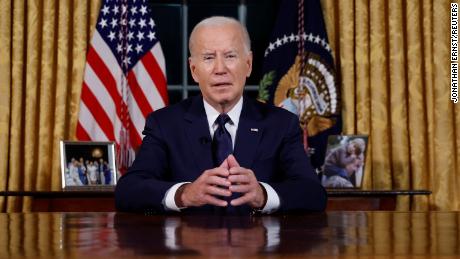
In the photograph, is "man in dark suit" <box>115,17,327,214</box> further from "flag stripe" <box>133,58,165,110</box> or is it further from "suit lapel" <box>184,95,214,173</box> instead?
"flag stripe" <box>133,58,165,110</box>

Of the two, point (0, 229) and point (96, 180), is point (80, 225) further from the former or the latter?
point (96, 180)

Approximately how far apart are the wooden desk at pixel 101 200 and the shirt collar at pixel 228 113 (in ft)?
5.40

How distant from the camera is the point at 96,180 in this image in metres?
4.33

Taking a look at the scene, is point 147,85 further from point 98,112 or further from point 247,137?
point 247,137

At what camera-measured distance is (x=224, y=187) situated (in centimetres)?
204

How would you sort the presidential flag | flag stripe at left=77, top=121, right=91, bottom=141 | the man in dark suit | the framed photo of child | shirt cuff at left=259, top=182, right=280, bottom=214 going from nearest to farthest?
shirt cuff at left=259, top=182, right=280, bottom=214 → the man in dark suit → the framed photo of child → flag stripe at left=77, top=121, right=91, bottom=141 → the presidential flag

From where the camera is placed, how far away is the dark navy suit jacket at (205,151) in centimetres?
235

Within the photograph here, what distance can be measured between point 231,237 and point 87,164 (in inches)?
125

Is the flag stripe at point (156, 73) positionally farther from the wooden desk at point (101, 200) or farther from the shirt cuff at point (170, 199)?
the shirt cuff at point (170, 199)

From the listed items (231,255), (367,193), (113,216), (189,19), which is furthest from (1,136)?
(231,255)

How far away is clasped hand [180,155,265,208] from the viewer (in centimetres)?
196

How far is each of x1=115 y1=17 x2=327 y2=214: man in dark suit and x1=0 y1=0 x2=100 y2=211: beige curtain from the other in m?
2.35

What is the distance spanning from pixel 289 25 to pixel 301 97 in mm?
500

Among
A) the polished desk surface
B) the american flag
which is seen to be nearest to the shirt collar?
the polished desk surface
